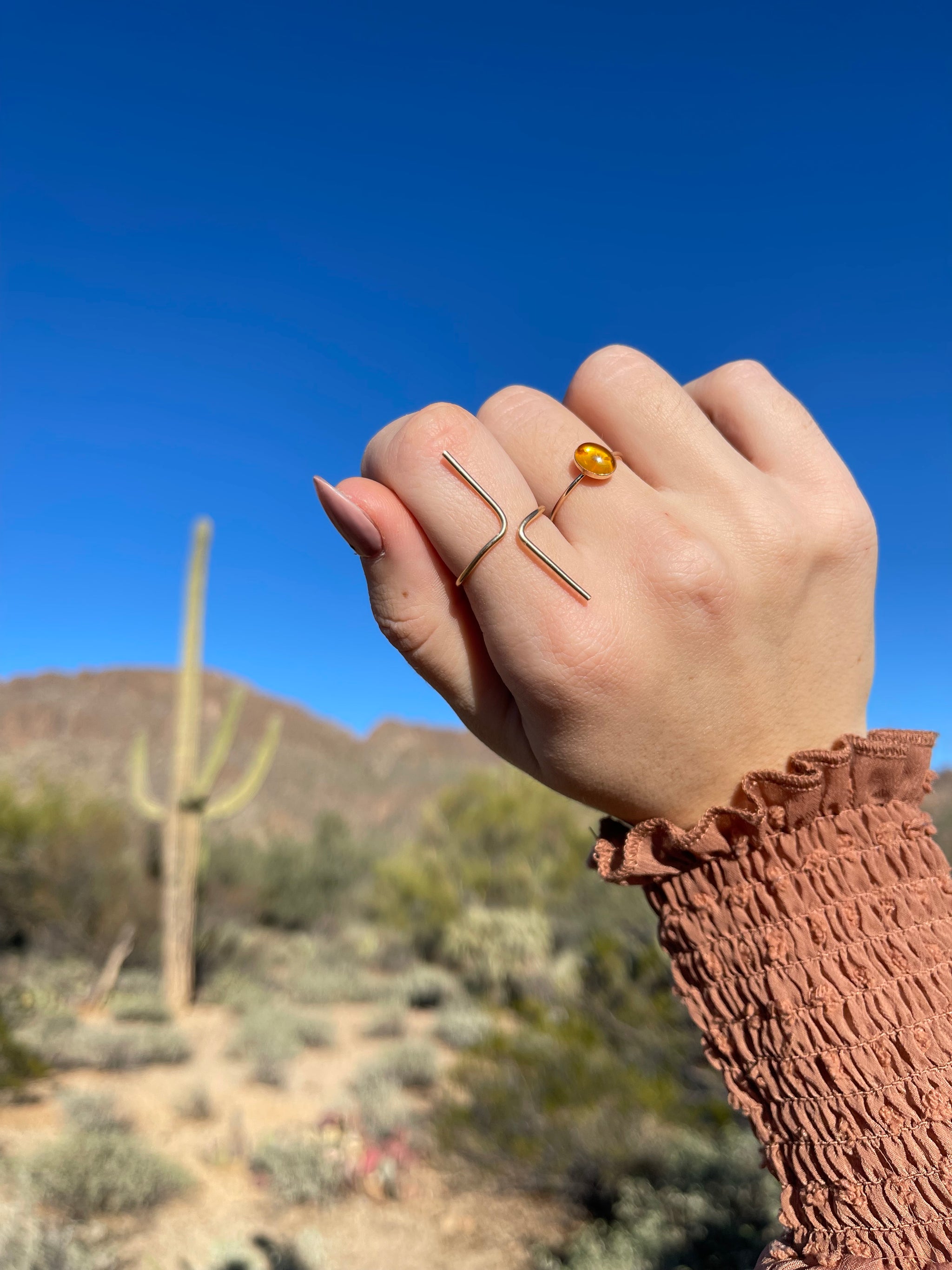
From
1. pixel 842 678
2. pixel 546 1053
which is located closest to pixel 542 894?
pixel 546 1053

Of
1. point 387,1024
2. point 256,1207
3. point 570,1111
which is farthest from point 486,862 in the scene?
point 570,1111

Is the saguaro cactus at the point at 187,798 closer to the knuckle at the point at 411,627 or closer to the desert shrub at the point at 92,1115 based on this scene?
the desert shrub at the point at 92,1115

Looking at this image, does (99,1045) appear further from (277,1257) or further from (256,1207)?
(277,1257)

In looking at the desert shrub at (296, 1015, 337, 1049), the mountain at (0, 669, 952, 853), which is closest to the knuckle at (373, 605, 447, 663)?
the desert shrub at (296, 1015, 337, 1049)

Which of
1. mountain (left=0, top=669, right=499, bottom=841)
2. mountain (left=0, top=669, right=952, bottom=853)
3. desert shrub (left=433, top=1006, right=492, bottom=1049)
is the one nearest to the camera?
desert shrub (left=433, top=1006, right=492, bottom=1049)

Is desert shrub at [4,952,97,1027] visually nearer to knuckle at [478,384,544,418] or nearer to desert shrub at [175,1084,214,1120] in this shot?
desert shrub at [175,1084,214,1120]

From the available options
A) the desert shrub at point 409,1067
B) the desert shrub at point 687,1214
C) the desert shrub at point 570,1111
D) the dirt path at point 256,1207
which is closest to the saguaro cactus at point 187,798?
the dirt path at point 256,1207

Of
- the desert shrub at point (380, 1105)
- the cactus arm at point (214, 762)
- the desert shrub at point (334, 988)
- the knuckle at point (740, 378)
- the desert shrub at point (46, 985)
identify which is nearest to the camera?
the knuckle at point (740, 378)
